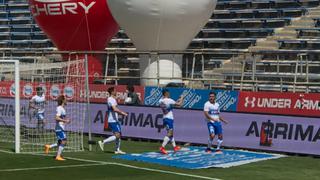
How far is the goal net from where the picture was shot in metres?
20.8

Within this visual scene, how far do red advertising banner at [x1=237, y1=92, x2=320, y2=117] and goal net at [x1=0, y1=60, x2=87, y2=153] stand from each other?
541cm

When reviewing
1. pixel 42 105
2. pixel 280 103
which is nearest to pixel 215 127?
pixel 280 103

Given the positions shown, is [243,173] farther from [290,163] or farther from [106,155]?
[106,155]

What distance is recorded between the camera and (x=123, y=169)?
567 inches

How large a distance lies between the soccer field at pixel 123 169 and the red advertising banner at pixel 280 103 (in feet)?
8.95

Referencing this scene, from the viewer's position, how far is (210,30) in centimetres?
3797

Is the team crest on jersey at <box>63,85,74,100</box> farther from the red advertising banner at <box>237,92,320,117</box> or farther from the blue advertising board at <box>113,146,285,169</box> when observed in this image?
the blue advertising board at <box>113,146,285,169</box>

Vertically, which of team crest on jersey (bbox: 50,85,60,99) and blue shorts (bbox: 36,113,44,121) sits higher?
team crest on jersey (bbox: 50,85,60,99)

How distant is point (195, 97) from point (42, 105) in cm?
537

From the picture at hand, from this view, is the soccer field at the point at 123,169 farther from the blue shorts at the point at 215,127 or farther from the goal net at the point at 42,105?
the goal net at the point at 42,105

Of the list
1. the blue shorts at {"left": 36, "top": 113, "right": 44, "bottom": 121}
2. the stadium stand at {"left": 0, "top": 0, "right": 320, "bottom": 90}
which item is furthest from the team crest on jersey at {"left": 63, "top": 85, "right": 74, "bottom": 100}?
the stadium stand at {"left": 0, "top": 0, "right": 320, "bottom": 90}

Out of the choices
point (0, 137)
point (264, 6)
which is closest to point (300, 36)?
point (264, 6)

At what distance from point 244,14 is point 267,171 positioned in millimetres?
24610

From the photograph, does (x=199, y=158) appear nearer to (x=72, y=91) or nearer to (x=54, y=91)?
(x=72, y=91)
